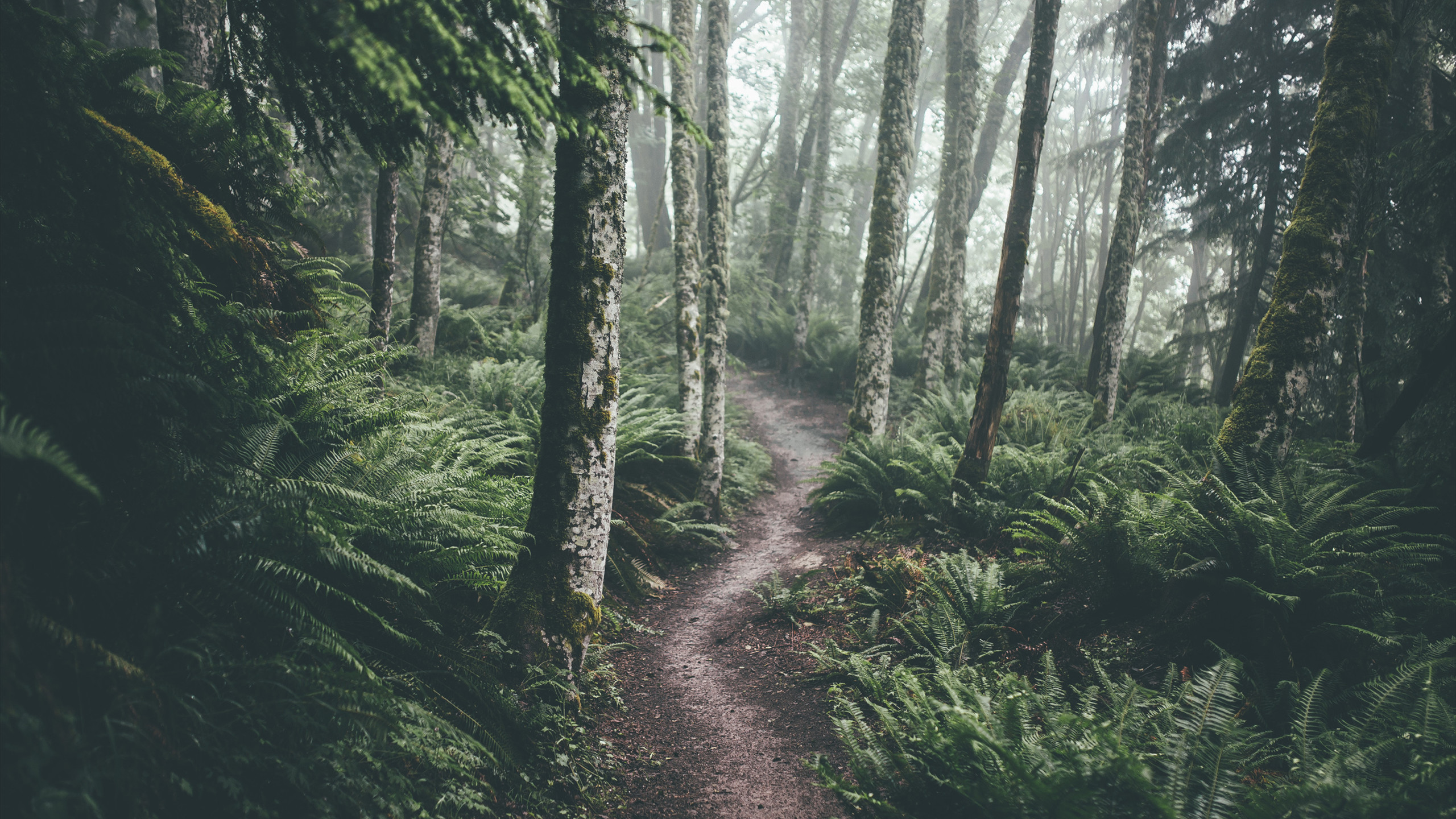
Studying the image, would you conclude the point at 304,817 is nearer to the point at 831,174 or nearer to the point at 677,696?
the point at 677,696

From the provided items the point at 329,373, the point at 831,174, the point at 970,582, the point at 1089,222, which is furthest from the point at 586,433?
the point at 1089,222

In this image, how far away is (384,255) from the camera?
6.98 metres

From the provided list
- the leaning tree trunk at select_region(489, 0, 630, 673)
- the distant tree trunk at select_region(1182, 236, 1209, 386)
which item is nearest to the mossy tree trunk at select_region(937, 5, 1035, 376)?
the distant tree trunk at select_region(1182, 236, 1209, 386)

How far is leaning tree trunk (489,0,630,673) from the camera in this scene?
343 centimetres

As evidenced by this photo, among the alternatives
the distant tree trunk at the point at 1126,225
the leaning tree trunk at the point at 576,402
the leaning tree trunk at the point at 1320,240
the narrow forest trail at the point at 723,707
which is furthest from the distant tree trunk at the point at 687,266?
the distant tree trunk at the point at 1126,225

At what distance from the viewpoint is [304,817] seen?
1.88 meters

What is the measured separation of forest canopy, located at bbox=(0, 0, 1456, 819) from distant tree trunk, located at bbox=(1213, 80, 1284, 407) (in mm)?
2733

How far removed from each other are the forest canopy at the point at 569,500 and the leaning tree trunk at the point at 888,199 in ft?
0.19

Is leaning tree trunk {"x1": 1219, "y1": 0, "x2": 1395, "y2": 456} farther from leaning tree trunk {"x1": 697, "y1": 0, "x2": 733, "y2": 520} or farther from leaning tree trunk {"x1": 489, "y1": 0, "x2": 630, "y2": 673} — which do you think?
leaning tree trunk {"x1": 697, "y1": 0, "x2": 733, "y2": 520}

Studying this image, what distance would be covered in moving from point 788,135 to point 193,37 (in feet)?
52.4

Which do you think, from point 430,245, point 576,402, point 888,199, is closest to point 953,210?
point 888,199

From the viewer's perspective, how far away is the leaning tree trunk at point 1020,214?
6359 mm

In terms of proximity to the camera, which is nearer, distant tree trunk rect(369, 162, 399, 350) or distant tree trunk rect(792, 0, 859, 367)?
distant tree trunk rect(369, 162, 399, 350)

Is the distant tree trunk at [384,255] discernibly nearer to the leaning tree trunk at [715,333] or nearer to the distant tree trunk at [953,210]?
the leaning tree trunk at [715,333]
